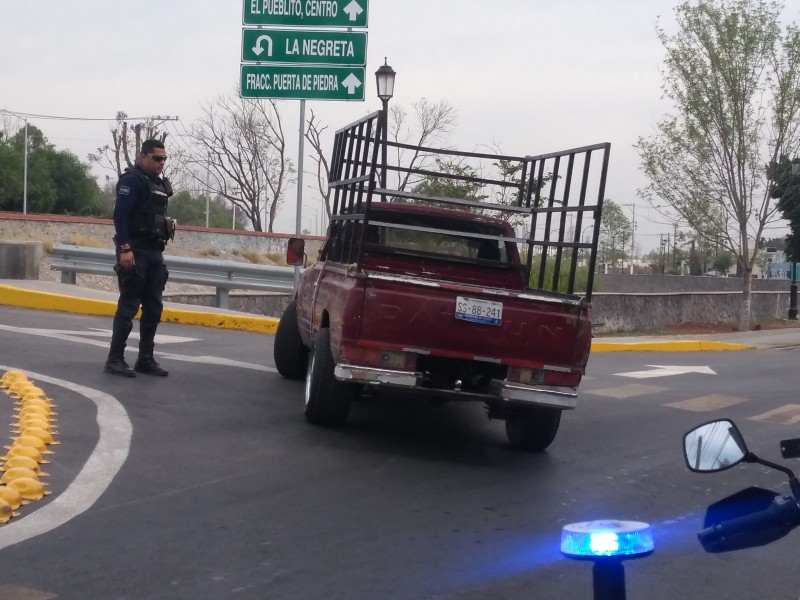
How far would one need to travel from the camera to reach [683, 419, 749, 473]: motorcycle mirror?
7.89 ft

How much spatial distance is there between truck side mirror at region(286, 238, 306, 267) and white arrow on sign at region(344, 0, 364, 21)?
4.66 m

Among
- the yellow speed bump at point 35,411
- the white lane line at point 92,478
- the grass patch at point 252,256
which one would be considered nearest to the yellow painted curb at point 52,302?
the white lane line at point 92,478

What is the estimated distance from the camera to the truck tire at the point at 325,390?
764 cm

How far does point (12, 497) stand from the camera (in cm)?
543

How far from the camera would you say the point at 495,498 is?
6270 mm

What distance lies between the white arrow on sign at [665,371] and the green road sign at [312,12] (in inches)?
221

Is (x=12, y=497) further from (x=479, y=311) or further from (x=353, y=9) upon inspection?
(x=353, y=9)

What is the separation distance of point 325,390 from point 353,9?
23.9 feet

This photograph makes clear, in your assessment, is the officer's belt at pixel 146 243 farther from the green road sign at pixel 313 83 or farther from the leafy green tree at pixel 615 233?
the leafy green tree at pixel 615 233

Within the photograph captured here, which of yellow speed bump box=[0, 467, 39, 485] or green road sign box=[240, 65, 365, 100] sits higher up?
green road sign box=[240, 65, 365, 100]

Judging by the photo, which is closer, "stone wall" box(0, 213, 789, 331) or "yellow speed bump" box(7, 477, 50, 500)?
"yellow speed bump" box(7, 477, 50, 500)

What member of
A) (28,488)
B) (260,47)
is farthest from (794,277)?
(28,488)

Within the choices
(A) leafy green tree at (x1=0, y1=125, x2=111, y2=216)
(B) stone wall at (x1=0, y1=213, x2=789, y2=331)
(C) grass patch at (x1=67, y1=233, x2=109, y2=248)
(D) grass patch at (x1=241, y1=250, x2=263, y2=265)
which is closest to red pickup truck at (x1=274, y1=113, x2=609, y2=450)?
(B) stone wall at (x1=0, y1=213, x2=789, y2=331)

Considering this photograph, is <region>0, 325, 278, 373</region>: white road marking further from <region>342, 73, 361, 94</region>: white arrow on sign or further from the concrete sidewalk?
<region>342, 73, 361, 94</region>: white arrow on sign
